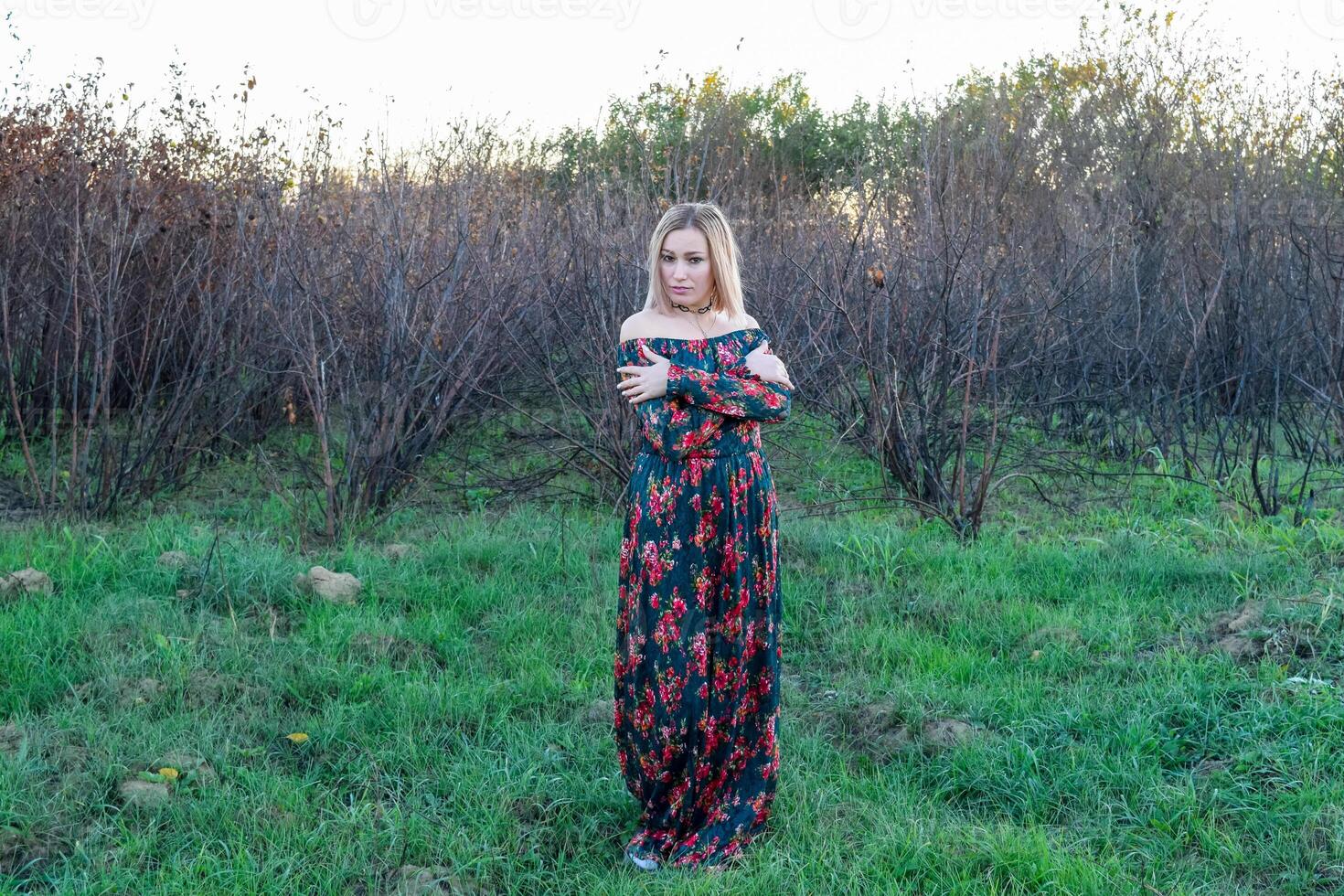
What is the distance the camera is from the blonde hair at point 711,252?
273 cm

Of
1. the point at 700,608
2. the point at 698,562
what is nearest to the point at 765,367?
the point at 698,562

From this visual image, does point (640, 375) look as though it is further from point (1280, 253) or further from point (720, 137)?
point (1280, 253)

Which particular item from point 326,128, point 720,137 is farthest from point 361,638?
point 720,137

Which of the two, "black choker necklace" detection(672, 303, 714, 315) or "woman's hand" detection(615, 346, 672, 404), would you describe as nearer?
"woman's hand" detection(615, 346, 672, 404)

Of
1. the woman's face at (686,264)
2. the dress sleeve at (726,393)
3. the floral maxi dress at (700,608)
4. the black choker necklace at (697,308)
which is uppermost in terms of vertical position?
the woman's face at (686,264)

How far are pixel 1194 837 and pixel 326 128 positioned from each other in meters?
5.64

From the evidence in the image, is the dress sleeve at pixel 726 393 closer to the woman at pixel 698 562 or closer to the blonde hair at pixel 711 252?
the woman at pixel 698 562

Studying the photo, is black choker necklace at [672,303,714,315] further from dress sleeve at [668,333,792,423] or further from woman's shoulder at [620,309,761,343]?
dress sleeve at [668,333,792,423]

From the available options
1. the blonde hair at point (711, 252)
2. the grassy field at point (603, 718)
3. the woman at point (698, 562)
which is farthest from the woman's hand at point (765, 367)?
the grassy field at point (603, 718)

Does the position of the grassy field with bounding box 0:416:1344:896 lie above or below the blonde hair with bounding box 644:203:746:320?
below

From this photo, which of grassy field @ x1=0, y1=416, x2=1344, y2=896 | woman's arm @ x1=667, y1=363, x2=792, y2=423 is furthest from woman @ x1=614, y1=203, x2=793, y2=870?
grassy field @ x1=0, y1=416, x2=1344, y2=896

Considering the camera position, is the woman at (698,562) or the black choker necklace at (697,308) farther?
the black choker necklace at (697,308)

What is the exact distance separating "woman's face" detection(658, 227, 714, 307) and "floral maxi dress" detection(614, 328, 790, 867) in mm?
124

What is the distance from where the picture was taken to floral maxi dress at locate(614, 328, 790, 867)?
271cm
